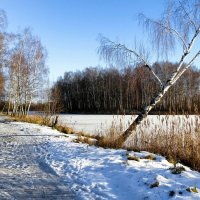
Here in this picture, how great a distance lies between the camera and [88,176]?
6.49 metres

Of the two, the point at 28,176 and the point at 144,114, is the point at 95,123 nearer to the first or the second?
the point at 144,114

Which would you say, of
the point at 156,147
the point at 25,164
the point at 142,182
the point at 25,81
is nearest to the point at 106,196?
the point at 142,182

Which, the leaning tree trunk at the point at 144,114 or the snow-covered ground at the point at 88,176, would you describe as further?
the leaning tree trunk at the point at 144,114

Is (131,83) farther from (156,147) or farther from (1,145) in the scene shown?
(1,145)

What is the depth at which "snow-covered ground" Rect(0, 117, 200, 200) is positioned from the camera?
5.34 meters

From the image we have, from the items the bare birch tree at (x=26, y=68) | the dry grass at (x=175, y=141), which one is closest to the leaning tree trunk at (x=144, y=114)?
the dry grass at (x=175, y=141)

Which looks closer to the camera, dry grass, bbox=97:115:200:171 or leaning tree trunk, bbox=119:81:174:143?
dry grass, bbox=97:115:200:171

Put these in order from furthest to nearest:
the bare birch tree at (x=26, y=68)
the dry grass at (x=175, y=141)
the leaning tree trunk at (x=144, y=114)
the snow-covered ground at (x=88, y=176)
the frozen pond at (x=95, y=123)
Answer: the bare birch tree at (x=26, y=68)
the frozen pond at (x=95, y=123)
the leaning tree trunk at (x=144, y=114)
the dry grass at (x=175, y=141)
the snow-covered ground at (x=88, y=176)

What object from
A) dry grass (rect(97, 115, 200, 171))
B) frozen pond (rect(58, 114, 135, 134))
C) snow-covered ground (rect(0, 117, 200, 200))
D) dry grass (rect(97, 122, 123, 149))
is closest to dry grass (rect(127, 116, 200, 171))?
dry grass (rect(97, 115, 200, 171))

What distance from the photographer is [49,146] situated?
1021 centimetres

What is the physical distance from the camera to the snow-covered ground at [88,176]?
534 cm

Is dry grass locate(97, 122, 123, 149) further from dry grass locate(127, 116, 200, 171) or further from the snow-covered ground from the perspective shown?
Result: the snow-covered ground

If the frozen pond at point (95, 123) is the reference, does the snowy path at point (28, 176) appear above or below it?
below

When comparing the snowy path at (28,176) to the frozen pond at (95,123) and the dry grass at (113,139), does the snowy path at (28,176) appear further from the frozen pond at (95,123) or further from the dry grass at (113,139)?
the frozen pond at (95,123)
